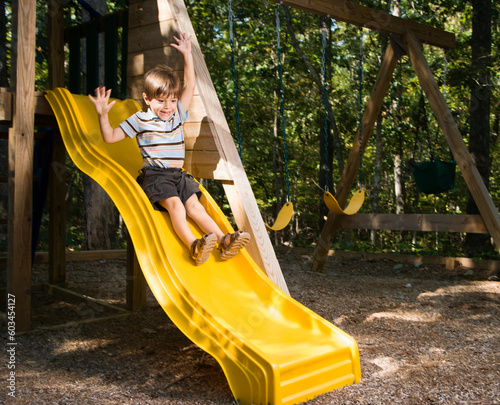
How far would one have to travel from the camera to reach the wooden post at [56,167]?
16.0 ft

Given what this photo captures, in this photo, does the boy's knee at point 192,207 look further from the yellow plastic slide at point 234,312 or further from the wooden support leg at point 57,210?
the wooden support leg at point 57,210

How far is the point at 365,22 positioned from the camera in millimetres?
5414

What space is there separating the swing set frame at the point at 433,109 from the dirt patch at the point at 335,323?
0.71 metres

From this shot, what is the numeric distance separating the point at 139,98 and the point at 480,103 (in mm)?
5860

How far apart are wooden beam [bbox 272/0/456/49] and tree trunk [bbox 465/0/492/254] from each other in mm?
2135

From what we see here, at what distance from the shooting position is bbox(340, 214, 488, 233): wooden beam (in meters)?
5.42

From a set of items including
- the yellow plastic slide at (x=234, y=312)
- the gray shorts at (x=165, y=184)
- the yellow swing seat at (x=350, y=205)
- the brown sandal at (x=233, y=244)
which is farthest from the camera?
the yellow swing seat at (x=350, y=205)

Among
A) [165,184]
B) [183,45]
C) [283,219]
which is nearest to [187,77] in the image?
[183,45]

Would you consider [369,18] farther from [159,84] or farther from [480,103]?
[480,103]

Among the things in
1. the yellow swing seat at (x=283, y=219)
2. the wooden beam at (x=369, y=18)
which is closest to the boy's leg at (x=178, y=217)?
the yellow swing seat at (x=283, y=219)

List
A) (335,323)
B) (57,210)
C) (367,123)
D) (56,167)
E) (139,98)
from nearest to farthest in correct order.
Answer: (335,323)
(139,98)
(56,167)
(57,210)
(367,123)

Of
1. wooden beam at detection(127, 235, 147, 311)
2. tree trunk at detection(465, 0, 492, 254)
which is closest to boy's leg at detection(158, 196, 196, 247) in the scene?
wooden beam at detection(127, 235, 147, 311)

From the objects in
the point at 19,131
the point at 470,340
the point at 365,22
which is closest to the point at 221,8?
the point at 365,22

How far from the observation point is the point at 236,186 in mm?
3541
